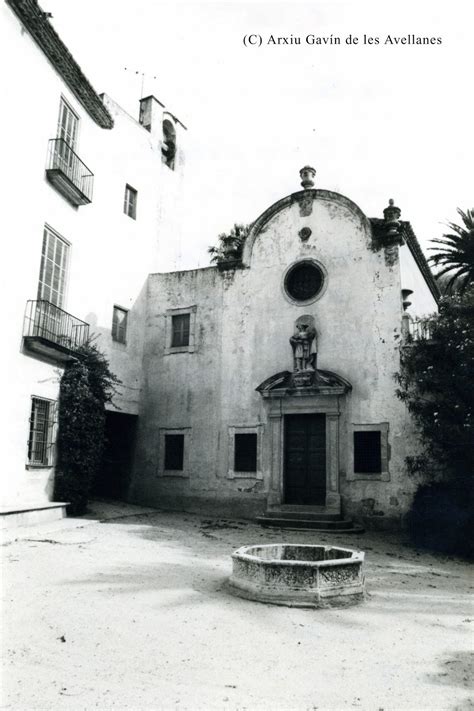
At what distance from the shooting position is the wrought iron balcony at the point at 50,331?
11570 millimetres

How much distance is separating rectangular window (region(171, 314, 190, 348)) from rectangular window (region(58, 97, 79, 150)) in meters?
5.69

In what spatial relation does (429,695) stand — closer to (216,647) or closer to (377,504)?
(216,647)

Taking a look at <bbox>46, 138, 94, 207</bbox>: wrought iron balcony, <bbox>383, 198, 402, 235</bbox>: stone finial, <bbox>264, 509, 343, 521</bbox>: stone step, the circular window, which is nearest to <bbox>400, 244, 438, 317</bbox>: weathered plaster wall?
<bbox>383, 198, 402, 235</bbox>: stone finial

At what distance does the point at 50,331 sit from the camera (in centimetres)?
1237

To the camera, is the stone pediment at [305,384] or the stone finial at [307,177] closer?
the stone pediment at [305,384]

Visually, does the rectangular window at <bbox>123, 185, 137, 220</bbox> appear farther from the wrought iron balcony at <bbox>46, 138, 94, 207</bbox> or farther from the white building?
the wrought iron balcony at <bbox>46, 138, 94, 207</bbox>

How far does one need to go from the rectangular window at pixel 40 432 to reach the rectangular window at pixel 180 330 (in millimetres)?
5389

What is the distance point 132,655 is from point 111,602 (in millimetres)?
1637

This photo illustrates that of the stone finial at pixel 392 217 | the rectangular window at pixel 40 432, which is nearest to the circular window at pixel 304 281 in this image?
the stone finial at pixel 392 217

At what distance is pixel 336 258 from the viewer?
15352 millimetres

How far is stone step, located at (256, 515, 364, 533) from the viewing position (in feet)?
42.8

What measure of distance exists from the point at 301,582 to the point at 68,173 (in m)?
10.6

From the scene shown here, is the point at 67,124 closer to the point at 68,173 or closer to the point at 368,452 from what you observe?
the point at 68,173

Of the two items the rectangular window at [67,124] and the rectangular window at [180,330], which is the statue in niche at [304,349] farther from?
the rectangular window at [67,124]
